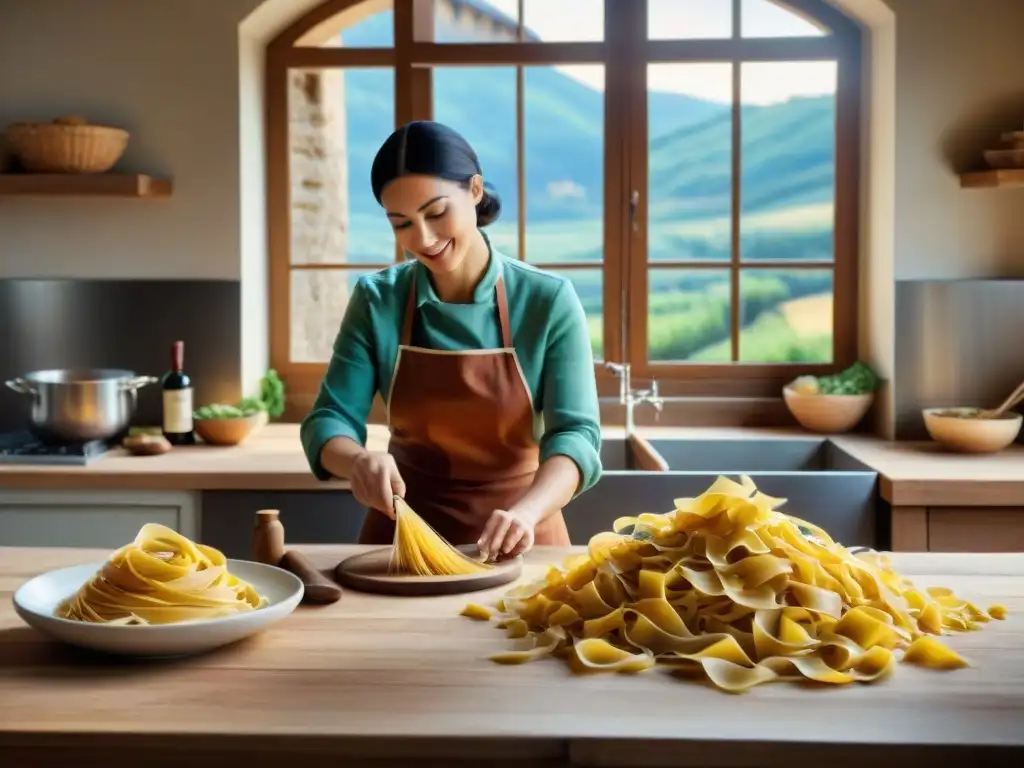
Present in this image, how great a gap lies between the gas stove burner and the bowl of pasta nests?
1.88 m

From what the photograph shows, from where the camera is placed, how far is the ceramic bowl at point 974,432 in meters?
3.85

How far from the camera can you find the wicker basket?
13.3ft

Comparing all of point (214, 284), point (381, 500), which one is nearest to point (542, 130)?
point (214, 284)

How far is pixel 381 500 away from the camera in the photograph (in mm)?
2273

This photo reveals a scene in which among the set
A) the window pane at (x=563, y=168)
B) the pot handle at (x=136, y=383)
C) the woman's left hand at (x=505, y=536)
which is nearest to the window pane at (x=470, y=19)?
the window pane at (x=563, y=168)

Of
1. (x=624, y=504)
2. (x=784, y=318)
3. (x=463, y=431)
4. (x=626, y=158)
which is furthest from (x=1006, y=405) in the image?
(x=463, y=431)

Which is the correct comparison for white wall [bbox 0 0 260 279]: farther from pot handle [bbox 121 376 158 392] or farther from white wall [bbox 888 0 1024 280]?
white wall [bbox 888 0 1024 280]

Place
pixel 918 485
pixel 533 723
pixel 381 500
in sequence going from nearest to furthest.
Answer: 1. pixel 533 723
2. pixel 381 500
3. pixel 918 485

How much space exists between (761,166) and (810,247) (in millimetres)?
585

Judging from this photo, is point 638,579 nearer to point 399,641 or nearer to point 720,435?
point 399,641

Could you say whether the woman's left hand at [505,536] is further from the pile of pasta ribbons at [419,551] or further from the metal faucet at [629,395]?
the metal faucet at [629,395]

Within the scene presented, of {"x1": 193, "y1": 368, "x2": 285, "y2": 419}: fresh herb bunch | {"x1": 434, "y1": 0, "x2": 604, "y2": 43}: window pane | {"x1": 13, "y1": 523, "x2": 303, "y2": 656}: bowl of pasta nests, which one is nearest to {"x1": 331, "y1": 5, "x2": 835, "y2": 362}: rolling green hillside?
{"x1": 434, "y1": 0, "x2": 604, "y2": 43}: window pane

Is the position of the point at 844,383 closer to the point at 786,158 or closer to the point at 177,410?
the point at 786,158

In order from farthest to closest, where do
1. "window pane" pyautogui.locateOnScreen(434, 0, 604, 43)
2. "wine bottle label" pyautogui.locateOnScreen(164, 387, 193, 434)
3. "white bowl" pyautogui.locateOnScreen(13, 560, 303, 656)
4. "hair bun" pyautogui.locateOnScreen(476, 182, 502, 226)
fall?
"window pane" pyautogui.locateOnScreen(434, 0, 604, 43) < "wine bottle label" pyautogui.locateOnScreen(164, 387, 193, 434) < "hair bun" pyautogui.locateOnScreen(476, 182, 502, 226) < "white bowl" pyautogui.locateOnScreen(13, 560, 303, 656)
